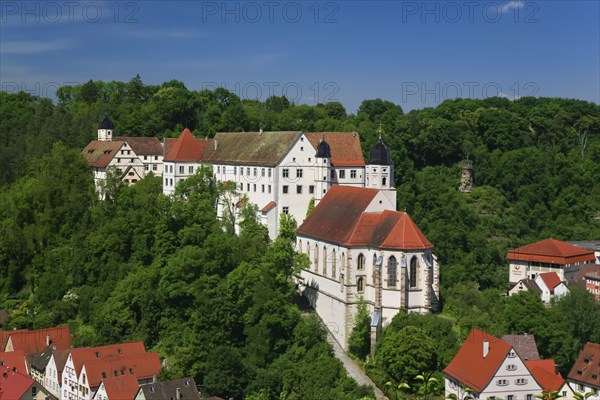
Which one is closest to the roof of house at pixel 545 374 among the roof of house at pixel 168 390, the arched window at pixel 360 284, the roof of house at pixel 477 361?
the roof of house at pixel 477 361

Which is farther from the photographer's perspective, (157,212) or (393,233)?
(157,212)

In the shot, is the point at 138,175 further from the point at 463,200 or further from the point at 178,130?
the point at 463,200

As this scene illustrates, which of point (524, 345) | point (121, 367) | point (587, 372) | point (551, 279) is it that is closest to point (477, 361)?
point (524, 345)

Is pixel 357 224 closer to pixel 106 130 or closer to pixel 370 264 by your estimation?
pixel 370 264

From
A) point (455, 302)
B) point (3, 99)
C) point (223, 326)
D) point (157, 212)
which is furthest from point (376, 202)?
point (3, 99)

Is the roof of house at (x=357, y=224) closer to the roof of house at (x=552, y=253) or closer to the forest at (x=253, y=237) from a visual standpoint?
the forest at (x=253, y=237)

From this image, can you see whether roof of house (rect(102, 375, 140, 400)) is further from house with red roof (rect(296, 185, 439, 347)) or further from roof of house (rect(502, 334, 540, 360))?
roof of house (rect(502, 334, 540, 360))

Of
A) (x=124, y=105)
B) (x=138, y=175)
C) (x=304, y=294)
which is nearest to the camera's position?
(x=304, y=294)
